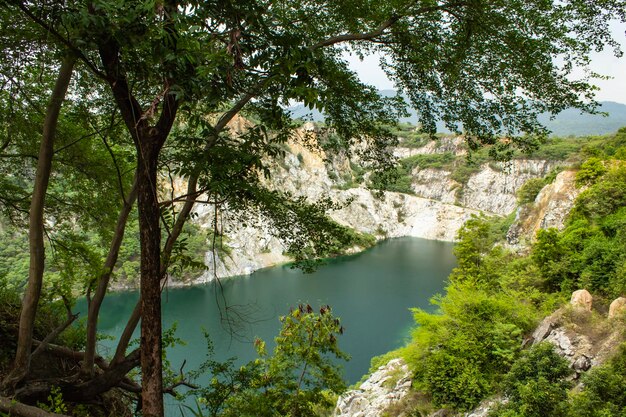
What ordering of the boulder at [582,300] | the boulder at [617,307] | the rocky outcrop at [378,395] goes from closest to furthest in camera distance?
1. the boulder at [617,307]
2. the boulder at [582,300]
3. the rocky outcrop at [378,395]

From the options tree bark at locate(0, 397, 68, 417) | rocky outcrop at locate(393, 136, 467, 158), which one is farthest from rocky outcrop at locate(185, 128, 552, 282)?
tree bark at locate(0, 397, 68, 417)

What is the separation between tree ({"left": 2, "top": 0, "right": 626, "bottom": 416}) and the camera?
5.28ft

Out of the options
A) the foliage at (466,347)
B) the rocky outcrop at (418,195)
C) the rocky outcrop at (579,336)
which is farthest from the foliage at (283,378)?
the rocky outcrop at (418,195)

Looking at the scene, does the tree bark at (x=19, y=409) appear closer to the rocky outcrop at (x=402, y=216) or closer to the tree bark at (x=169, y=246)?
the tree bark at (x=169, y=246)

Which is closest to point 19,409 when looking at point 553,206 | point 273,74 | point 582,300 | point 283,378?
point 273,74

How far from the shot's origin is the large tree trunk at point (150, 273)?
199 cm

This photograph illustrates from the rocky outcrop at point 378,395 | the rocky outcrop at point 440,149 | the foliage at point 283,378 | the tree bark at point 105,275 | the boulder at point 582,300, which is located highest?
the rocky outcrop at point 440,149

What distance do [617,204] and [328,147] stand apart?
13.5 metres

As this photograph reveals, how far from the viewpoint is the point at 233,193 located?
87.1 inches

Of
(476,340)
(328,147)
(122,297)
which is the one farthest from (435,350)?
(122,297)

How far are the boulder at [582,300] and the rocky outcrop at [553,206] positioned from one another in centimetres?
1037

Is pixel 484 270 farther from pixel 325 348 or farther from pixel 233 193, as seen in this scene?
pixel 233 193

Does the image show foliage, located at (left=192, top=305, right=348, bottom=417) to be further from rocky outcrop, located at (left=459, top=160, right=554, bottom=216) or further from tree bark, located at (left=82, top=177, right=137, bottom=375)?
rocky outcrop, located at (left=459, top=160, right=554, bottom=216)

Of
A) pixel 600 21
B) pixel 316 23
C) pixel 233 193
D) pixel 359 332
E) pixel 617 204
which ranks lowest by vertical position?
pixel 359 332
